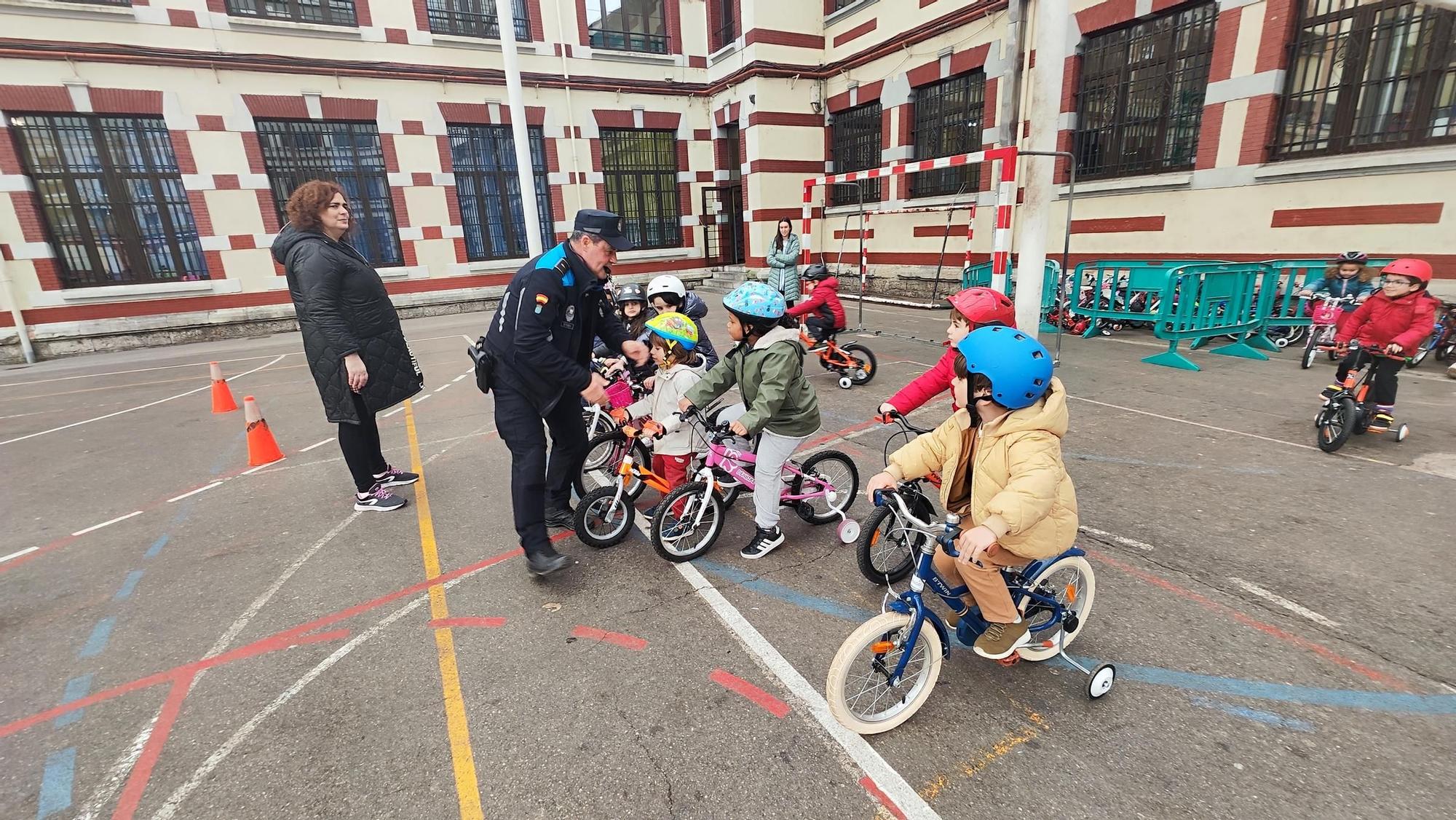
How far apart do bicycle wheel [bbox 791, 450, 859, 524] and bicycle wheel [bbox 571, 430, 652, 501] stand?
123 centimetres

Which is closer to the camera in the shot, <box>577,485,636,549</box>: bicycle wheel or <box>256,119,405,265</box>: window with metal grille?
<box>577,485,636,549</box>: bicycle wheel

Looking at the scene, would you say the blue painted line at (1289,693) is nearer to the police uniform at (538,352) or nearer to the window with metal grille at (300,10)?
the police uniform at (538,352)

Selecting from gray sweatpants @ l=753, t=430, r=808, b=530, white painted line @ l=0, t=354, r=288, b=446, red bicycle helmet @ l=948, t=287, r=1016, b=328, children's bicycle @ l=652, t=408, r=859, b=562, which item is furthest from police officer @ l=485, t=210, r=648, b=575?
white painted line @ l=0, t=354, r=288, b=446

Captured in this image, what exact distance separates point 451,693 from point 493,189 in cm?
1784

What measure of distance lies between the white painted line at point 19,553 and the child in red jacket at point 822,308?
718 centimetres

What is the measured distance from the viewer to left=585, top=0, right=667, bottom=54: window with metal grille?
60.1 feet

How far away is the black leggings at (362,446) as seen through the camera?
4738 mm

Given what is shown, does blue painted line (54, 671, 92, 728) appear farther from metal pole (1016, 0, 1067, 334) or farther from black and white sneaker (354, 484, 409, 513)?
metal pole (1016, 0, 1067, 334)

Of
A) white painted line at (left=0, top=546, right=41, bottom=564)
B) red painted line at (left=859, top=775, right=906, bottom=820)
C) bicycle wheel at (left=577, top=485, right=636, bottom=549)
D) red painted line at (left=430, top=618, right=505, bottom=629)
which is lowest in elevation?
red painted line at (left=859, top=775, right=906, bottom=820)

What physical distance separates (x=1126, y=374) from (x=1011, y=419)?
6.91 m

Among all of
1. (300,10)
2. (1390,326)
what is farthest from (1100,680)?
(300,10)

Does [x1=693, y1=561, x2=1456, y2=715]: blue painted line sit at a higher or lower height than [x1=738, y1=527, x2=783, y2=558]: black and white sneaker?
lower

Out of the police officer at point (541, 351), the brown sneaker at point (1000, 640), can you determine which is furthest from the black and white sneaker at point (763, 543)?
the brown sneaker at point (1000, 640)

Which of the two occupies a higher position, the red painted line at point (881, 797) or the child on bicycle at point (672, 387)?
the child on bicycle at point (672, 387)
